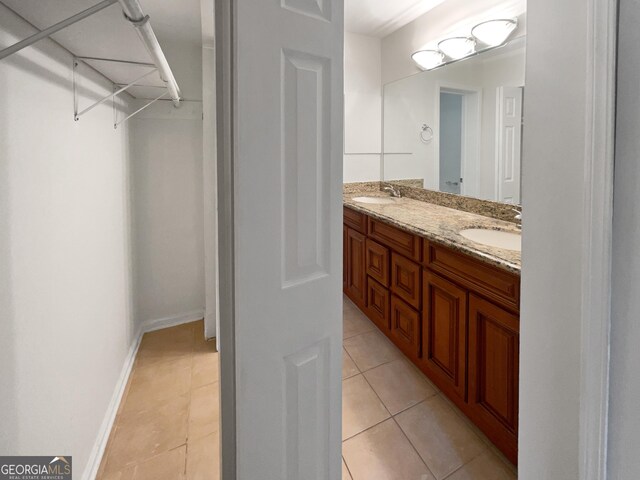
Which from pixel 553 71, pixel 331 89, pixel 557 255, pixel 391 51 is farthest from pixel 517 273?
pixel 391 51

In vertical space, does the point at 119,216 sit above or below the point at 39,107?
below

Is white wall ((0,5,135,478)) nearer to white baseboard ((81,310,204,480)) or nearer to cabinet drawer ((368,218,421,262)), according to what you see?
white baseboard ((81,310,204,480))

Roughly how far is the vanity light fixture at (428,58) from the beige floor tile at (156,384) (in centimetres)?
287

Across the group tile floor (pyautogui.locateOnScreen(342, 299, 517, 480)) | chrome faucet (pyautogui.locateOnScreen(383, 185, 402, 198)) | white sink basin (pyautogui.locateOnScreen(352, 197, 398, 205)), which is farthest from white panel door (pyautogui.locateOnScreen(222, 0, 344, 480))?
chrome faucet (pyautogui.locateOnScreen(383, 185, 402, 198))

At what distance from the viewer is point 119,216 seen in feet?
6.54

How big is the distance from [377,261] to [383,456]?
122cm

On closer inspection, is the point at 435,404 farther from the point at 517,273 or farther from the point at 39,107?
the point at 39,107

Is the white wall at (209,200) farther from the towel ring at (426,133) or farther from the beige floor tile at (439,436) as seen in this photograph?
the towel ring at (426,133)

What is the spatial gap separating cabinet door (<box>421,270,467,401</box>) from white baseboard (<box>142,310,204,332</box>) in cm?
186

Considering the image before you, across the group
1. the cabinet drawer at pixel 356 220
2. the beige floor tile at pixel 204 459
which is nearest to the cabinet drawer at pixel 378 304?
the cabinet drawer at pixel 356 220

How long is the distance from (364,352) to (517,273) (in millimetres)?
1336

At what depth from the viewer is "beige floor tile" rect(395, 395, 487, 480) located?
1426 mm

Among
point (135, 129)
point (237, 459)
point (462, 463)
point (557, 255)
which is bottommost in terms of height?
point (462, 463)

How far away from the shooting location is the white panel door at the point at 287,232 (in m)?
0.66
